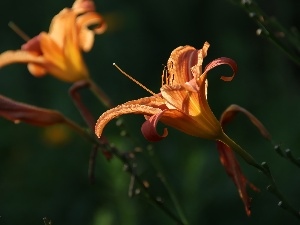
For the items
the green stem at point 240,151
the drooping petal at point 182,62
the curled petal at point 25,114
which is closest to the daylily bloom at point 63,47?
the curled petal at point 25,114

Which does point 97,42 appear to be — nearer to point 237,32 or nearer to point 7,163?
point 237,32

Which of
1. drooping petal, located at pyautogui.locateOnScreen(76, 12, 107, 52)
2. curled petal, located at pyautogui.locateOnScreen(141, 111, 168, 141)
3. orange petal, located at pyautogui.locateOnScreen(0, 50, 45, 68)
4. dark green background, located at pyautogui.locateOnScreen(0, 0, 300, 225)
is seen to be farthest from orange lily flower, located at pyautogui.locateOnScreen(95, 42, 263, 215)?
dark green background, located at pyautogui.locateOnScreen(0, 0, 300, 225)

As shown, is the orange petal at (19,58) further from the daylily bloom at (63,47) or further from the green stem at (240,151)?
the green stem at (240,151)

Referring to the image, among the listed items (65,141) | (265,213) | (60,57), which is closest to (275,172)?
(265,213)

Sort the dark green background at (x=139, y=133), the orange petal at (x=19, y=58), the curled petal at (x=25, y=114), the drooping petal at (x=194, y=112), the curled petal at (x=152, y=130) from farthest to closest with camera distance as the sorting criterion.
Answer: the dark green background at (x=139, y=133) < the orange petal at (x=19, y=58) < the curled petal at (x=25, y=114) < the drooping petal at (x=194, y=112) < the curled petal at (x=152, y=130)

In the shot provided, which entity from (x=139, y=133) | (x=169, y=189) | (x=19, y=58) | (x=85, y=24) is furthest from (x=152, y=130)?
(x=139, y=133)
